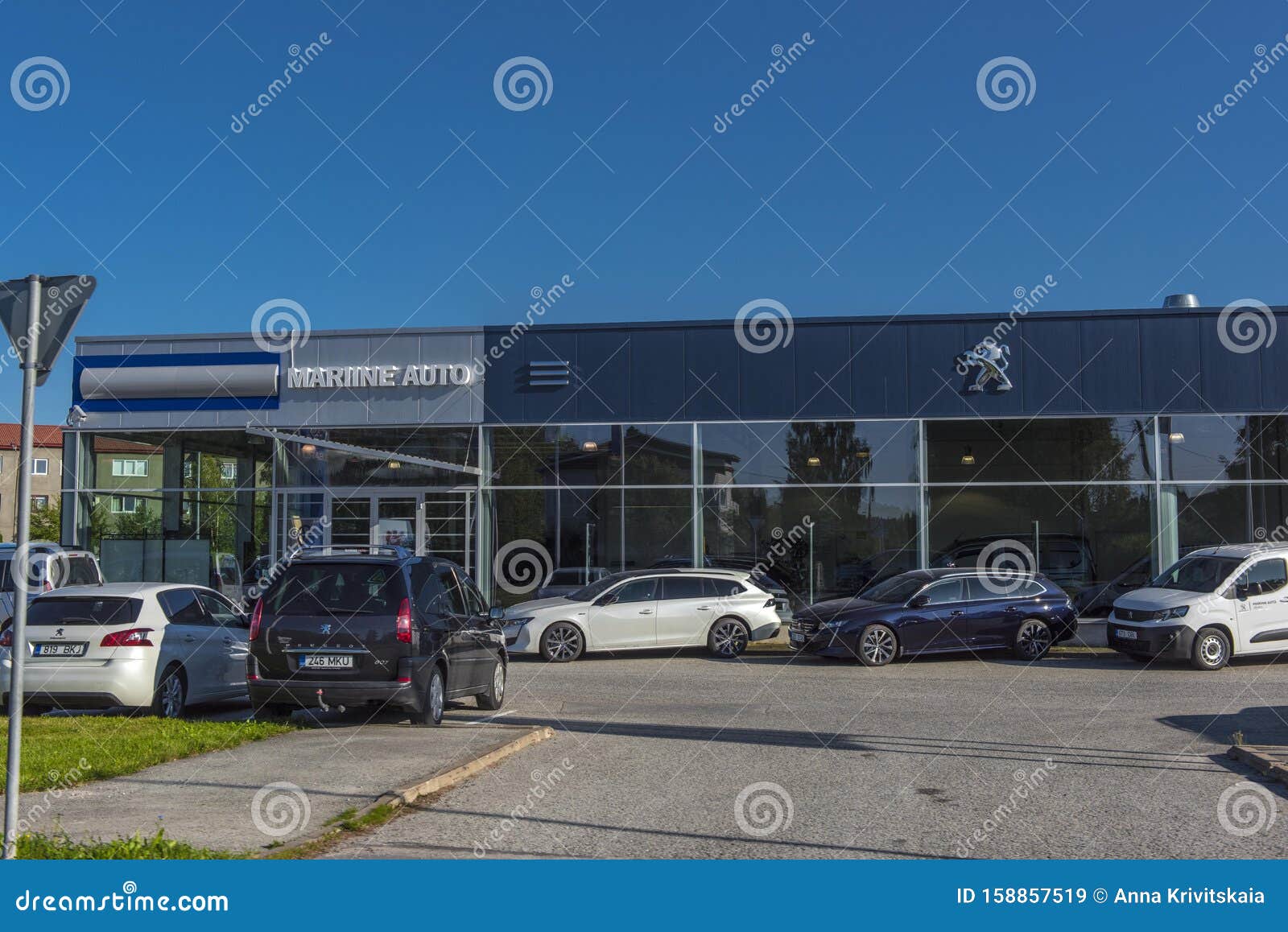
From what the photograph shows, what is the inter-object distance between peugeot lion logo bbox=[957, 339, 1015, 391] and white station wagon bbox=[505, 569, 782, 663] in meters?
7.11

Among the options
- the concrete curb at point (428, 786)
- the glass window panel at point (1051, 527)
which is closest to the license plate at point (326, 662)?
the concrete curb at point (428, 786)

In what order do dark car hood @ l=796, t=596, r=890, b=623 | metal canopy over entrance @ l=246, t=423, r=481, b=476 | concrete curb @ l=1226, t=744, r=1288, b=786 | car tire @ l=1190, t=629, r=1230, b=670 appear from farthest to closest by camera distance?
metal canopy over entrance @ l=246, t=423, r=481, b=476 → dark car hood @ l=796, t=596, r=890, b=623 → car tire @ l=1190, t=629, r=1230, b=670 → concrete curb @ l=1226, t=744, r=1288, b=786

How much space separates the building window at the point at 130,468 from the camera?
999 inches

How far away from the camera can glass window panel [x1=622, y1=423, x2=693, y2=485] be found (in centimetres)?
2480

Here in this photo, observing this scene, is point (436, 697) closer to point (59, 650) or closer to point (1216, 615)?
point (59, 650)

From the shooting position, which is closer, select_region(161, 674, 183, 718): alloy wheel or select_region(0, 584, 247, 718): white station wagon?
select_region(0, 584, 247, 718): white station wagon

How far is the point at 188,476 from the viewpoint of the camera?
1036 inches

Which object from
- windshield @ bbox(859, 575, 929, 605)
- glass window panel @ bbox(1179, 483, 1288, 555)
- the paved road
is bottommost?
the paved road

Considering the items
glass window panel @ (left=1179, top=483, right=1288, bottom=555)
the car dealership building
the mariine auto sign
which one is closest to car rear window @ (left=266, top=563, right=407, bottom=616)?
the car dealership building

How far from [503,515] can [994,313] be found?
10.8 metres

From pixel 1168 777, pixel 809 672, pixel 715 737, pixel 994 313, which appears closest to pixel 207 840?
pixel 715 737

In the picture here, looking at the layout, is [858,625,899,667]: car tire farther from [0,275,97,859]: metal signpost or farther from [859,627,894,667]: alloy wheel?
[0,275,97,859]: metal signpost

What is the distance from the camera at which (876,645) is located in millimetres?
18422

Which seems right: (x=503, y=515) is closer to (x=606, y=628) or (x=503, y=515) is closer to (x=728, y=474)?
(x=728, y=474)
